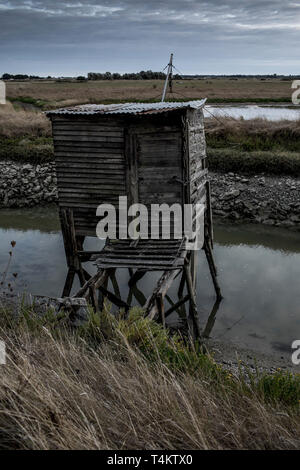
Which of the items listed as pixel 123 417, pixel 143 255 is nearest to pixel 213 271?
pixel 143 255

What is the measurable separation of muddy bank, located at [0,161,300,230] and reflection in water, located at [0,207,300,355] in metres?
0.98

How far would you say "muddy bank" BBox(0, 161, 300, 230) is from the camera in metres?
17.8

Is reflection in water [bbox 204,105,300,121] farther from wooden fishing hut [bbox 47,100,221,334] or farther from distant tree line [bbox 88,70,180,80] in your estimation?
distant tree line [bbox 88,70,180,80]

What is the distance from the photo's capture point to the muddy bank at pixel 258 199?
17703 millimetres

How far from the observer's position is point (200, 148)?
11133 mm

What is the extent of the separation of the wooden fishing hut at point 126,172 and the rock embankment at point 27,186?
10.9 metres

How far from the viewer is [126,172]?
9617mm

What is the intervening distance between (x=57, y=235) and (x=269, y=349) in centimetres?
1021

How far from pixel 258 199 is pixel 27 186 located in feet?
36.2

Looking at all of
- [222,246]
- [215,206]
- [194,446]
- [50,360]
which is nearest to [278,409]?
[194,446]

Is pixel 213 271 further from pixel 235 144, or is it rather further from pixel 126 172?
pixel 235 144

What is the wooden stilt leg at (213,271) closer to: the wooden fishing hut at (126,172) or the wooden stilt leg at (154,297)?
the wooden fishing hut at (126,172)

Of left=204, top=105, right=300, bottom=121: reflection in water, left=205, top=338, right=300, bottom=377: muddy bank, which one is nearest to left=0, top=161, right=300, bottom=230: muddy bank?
left=204, top=105, right=300, bottom=121: reflection in water

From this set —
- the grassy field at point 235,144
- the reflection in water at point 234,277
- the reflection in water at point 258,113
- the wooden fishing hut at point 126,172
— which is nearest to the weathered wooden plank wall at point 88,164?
the wooden fishing hut at point 126,172
